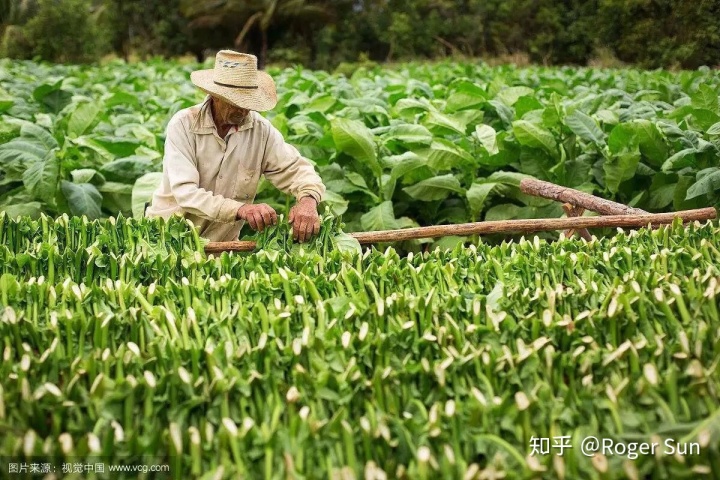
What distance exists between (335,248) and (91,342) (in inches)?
39.5

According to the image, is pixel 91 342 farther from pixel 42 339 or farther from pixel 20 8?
pixel 20 8

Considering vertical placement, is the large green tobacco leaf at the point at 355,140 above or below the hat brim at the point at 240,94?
below

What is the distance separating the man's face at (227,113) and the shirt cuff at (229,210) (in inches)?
16.2

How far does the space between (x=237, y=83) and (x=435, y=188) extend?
5.39ft

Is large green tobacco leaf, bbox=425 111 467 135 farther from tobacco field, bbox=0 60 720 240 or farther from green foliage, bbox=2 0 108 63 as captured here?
green foliage, bbox=2 0 108 63

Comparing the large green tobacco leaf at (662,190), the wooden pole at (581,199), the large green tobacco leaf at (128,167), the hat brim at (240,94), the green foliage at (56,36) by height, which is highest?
the hat brim at (240,94)

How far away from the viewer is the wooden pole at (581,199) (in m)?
3.34

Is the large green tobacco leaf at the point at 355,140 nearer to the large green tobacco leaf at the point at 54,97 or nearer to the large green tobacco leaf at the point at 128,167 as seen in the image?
the large green tobacco leaf at the point at 128,167

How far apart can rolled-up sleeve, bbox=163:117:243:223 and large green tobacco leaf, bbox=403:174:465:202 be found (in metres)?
1.47

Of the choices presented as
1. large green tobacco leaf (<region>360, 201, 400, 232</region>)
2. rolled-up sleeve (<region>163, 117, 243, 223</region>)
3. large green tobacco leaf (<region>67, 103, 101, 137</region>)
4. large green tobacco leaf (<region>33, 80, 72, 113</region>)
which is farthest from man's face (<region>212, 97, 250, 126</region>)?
large green tobacco leaf (<region>33, 80, 72, 113</region>)

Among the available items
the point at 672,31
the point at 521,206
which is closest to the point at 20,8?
the point at 672,31

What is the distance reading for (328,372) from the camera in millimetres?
1755

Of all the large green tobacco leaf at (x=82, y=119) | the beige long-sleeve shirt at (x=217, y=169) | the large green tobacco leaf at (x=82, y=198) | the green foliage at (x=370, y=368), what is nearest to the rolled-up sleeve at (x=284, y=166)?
the beige long-sleeve shirt at (x=217, y=169)

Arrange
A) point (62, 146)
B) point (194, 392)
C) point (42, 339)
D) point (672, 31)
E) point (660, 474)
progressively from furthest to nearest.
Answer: point (672, 31) → point (62, 146) → point (42, 339) → point (194, 392) → point (660, 474)
